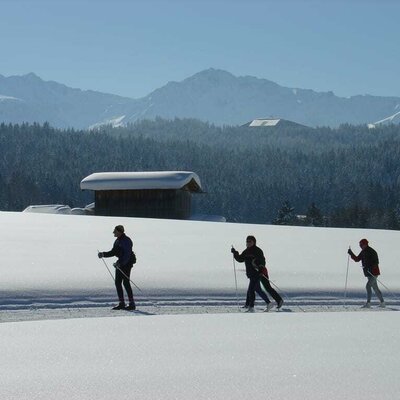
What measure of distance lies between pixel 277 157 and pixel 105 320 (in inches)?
7371

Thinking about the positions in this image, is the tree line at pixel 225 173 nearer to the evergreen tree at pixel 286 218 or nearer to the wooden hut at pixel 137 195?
the evergreen tree at pixel 286 218

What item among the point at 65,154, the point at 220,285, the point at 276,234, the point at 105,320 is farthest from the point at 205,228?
the point at 65,154

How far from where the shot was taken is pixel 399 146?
19838 centimetres

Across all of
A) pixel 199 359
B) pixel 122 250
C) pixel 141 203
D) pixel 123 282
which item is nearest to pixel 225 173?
pixel 141 203

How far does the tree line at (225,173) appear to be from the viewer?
131125 millimetres

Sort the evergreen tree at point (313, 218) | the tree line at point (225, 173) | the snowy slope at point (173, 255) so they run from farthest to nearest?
the tree line at point (225, 173) < the evergreen tree at point (313, 218) < the snowy slope at point (173, 255)

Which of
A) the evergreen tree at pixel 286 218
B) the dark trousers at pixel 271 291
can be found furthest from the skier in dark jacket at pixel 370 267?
the evergreen tree at pixel 286 218

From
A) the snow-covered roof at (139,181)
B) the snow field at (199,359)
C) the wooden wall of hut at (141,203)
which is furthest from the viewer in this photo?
the wooden wall of hut at (141,203)

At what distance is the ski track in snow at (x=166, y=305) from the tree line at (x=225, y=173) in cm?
9156

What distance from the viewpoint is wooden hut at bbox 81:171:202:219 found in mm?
44219

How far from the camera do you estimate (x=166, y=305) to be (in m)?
14.7

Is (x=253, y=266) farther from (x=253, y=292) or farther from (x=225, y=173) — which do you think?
(x=225, y=173)

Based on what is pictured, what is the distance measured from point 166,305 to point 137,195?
101ft

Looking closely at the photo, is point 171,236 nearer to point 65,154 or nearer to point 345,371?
point 345,371
